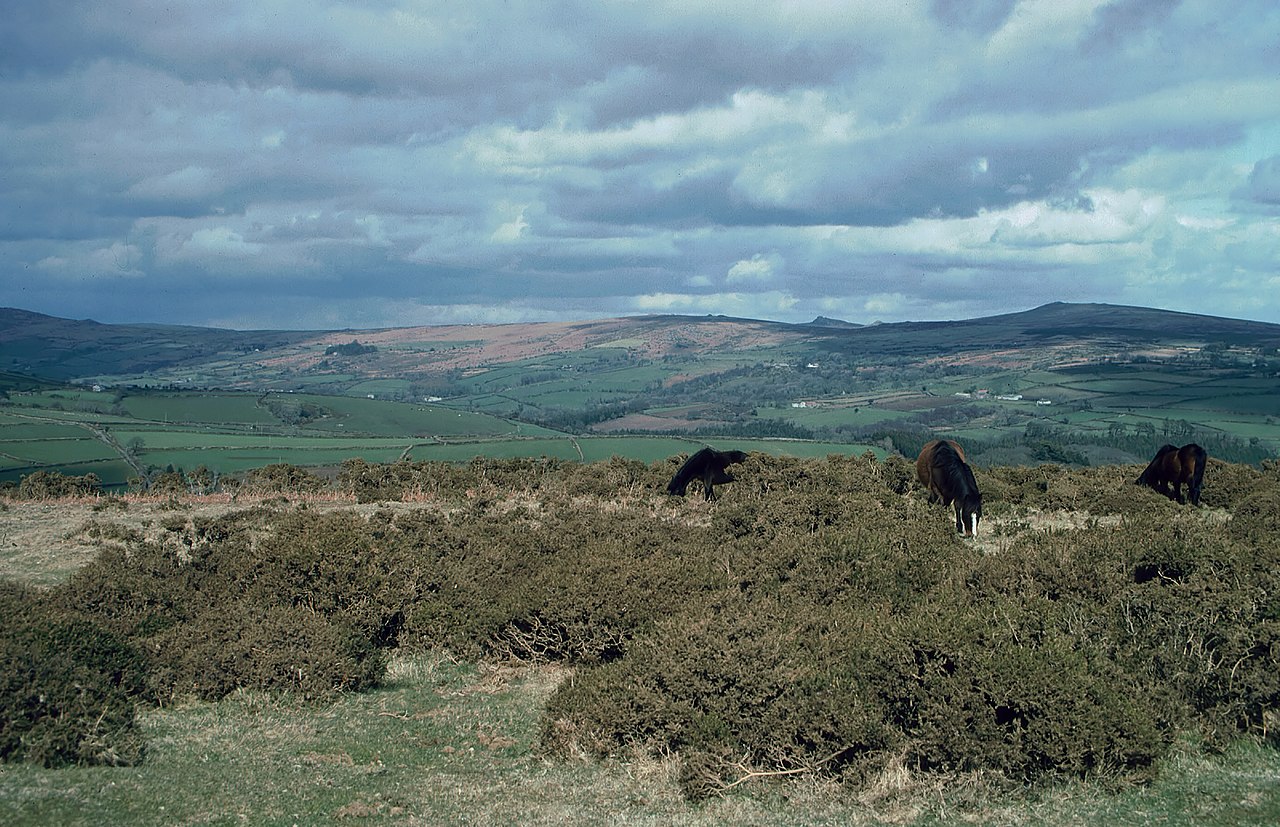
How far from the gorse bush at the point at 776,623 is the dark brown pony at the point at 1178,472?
13.9ft

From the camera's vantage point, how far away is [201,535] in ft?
57.1

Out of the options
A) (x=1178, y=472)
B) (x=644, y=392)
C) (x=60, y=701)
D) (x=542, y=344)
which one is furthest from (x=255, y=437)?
(x=542, y=344)

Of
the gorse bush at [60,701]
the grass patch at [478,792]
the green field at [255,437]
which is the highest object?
the gorse bush at [60,701]

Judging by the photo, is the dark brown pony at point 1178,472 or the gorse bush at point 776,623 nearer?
the gorse bush at point 776,623

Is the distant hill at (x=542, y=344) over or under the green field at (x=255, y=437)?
over

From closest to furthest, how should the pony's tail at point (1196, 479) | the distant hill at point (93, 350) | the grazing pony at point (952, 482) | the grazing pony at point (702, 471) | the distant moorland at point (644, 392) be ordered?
the grazing pony at point (952, 482)
the pony's tail at point (1196, 479)
the grazing pony at point (702, 471)
the distant moorland at point (644, 392)
the distant hill at point (93, 350)

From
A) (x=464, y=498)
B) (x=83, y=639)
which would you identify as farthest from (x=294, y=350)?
(x=83, y=639)

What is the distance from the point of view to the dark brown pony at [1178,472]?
21844 millimetres

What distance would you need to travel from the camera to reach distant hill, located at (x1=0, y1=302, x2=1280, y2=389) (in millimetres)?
138750

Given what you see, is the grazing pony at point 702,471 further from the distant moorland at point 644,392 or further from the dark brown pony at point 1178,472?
the distant moorland at point 644,392

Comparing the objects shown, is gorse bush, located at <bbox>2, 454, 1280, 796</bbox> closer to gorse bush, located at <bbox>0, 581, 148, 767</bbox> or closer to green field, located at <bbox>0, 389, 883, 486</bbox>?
gorse bush, located at <bbox>0, 581, 148, 767</bbox>

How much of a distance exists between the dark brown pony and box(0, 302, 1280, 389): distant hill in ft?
337

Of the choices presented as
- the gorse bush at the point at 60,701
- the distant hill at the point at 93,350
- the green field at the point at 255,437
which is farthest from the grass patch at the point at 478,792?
the distant hill at the point at 93,350

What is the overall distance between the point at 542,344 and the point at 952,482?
529ft
